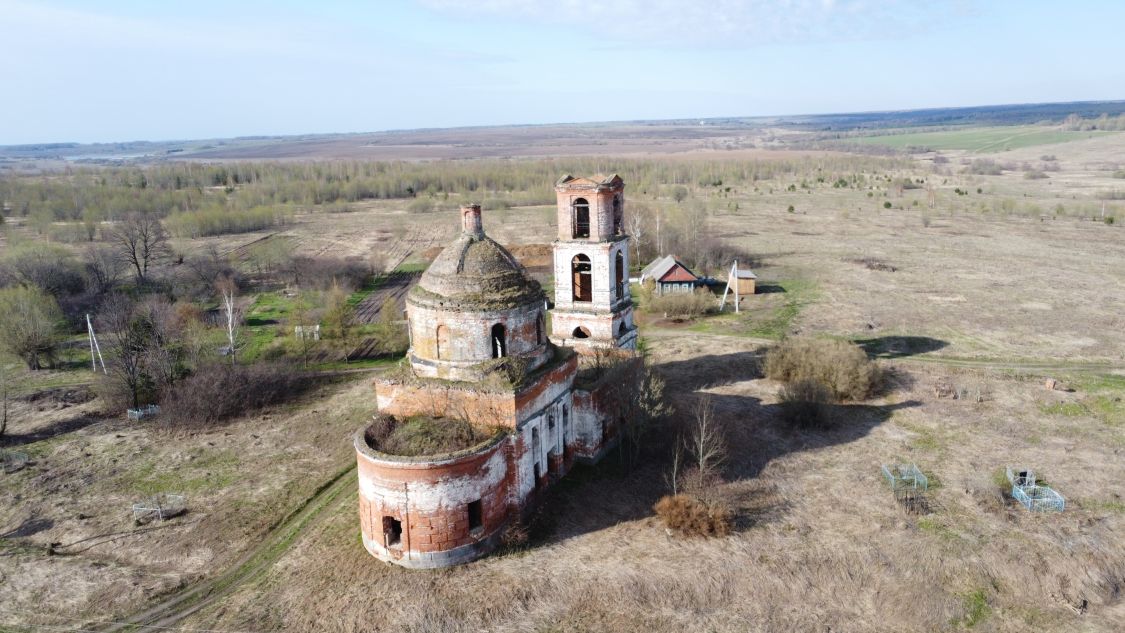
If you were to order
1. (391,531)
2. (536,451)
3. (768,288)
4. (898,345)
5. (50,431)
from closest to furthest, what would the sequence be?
(391,531)
(536,451)
(50,431)
(898,345)
(768,288)

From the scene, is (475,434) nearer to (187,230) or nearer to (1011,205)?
(187,230)

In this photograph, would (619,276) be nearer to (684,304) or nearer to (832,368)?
(832,368)

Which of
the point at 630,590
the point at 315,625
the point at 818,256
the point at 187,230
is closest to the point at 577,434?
the point at 630,590

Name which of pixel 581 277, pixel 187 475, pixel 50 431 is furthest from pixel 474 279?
pixel 50 431

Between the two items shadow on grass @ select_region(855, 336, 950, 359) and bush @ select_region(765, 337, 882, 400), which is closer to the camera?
bush @ select_region(765, 337, 882, 400)

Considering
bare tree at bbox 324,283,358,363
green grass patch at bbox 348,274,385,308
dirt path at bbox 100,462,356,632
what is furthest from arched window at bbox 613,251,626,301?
green grass patch at bbox 348,274,385,308

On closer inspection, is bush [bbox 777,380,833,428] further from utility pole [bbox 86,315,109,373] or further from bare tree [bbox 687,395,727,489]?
utility pole [bbox 86,315,109,373]
